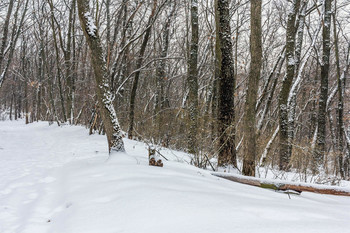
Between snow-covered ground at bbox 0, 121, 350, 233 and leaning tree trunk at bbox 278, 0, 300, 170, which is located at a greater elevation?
leaning tree trunk at bbox 278, 0, 300, 170

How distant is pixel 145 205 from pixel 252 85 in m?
3.19

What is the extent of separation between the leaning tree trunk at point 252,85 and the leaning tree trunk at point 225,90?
0.47m

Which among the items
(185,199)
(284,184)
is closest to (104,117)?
(185,199)

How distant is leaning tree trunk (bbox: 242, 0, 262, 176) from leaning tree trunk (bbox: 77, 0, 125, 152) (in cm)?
254

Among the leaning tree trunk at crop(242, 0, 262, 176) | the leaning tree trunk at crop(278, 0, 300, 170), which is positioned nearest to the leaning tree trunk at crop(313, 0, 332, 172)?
the leaning tree trunk at crop(278, 0, 300, 170)

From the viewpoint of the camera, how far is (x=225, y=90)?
202 inches

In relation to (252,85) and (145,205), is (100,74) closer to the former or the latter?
(252,85)

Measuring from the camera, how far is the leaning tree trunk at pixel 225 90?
16.3ft

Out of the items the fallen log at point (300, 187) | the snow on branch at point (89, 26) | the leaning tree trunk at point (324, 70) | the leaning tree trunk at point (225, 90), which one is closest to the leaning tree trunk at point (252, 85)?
the leaning tree trunk at point (225, 90)

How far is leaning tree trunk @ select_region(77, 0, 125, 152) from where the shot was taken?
180 inches

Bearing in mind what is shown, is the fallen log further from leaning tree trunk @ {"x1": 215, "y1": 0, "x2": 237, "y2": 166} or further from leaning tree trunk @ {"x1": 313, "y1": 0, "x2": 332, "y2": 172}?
leaning tree trunk @ {"x1": 313, "y1": 0, "x2": 332, "y2": 172}

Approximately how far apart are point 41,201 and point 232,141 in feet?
11.8

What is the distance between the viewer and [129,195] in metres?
2.50

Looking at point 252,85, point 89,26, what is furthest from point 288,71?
point 89,26
